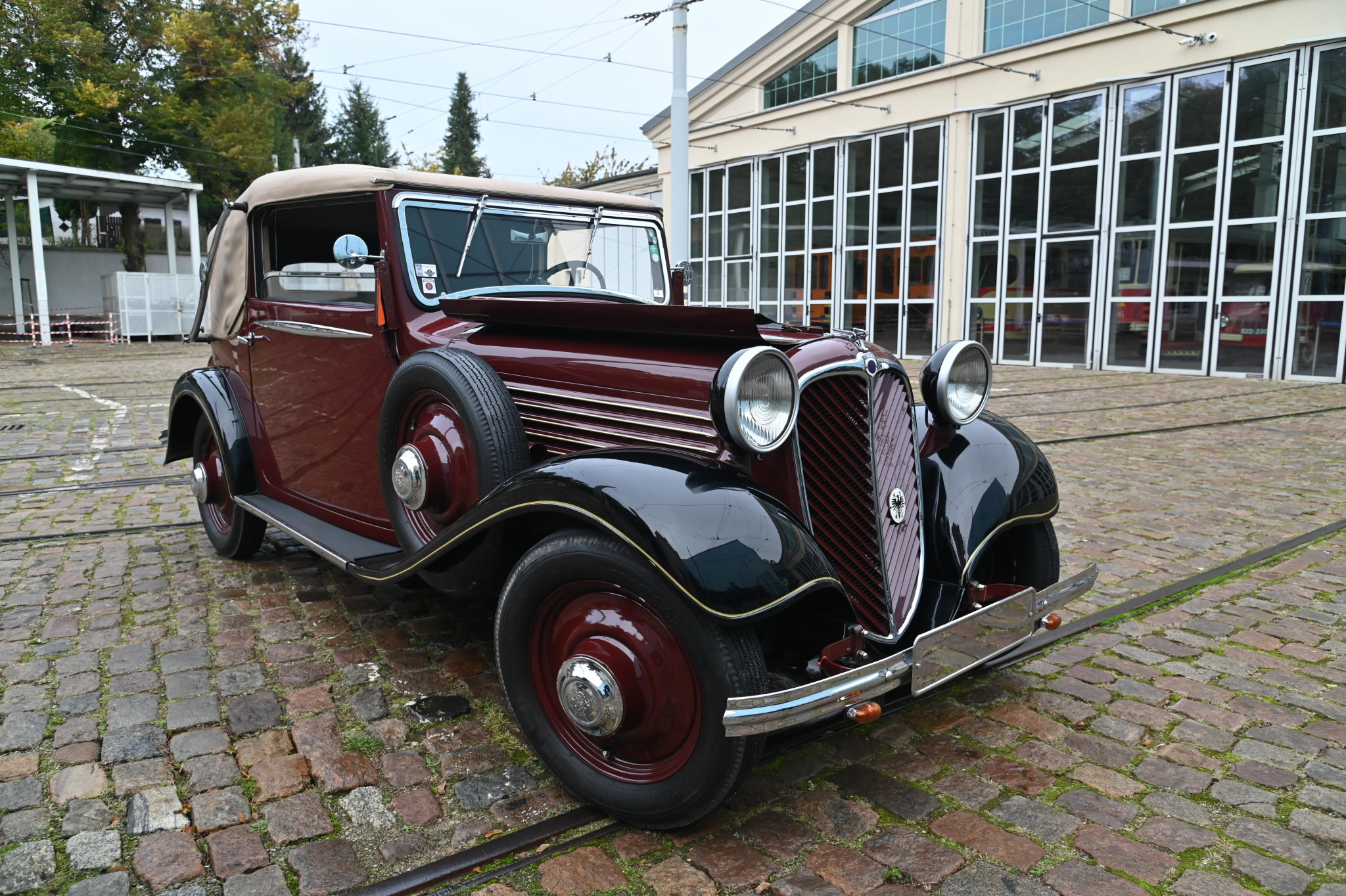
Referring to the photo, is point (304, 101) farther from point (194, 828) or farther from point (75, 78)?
point (194, 828)

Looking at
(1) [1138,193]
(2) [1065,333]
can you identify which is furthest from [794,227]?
(1) [1138,193]

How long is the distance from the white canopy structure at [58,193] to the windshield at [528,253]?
21.7 m

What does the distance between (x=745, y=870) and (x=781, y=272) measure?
22.6 m

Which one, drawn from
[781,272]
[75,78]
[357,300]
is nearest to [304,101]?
[75,78]

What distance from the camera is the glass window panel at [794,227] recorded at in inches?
910

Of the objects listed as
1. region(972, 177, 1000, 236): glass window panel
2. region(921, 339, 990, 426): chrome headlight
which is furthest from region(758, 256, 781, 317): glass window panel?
region(921, 339, 990, 426): chrome headlight

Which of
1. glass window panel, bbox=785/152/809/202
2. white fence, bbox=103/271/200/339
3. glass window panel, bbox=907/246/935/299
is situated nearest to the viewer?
glass window panel, bbox=907/246/935/299

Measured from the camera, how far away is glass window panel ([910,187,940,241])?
1983cm

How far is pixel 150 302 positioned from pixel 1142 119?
80.4ft

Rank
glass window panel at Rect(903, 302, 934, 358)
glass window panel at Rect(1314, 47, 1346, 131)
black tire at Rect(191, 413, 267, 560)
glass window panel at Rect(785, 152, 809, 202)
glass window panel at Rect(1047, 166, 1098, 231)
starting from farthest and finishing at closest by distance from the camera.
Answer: glass window panel at Rect(785, 152, 809, 202) < glass window panel at Rect(903, 302, 934, 358) < glass window panel at Rect(1047, 166, 1098, 231) < glass window panel at Rect(1314, 47, 1346, 131) < black tire at Rect(191, 413, 267, 560)

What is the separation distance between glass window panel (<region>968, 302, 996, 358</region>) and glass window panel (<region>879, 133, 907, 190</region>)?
3.55m

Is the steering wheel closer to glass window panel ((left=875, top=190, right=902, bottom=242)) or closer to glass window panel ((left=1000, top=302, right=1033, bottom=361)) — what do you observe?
glass window panel ((left=1000, top=302, right=1033, bottom=361))

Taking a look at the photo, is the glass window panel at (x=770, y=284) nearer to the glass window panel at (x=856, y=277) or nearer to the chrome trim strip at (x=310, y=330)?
the glass window panel at (x=856, y=277)

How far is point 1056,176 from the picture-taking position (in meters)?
17.7
